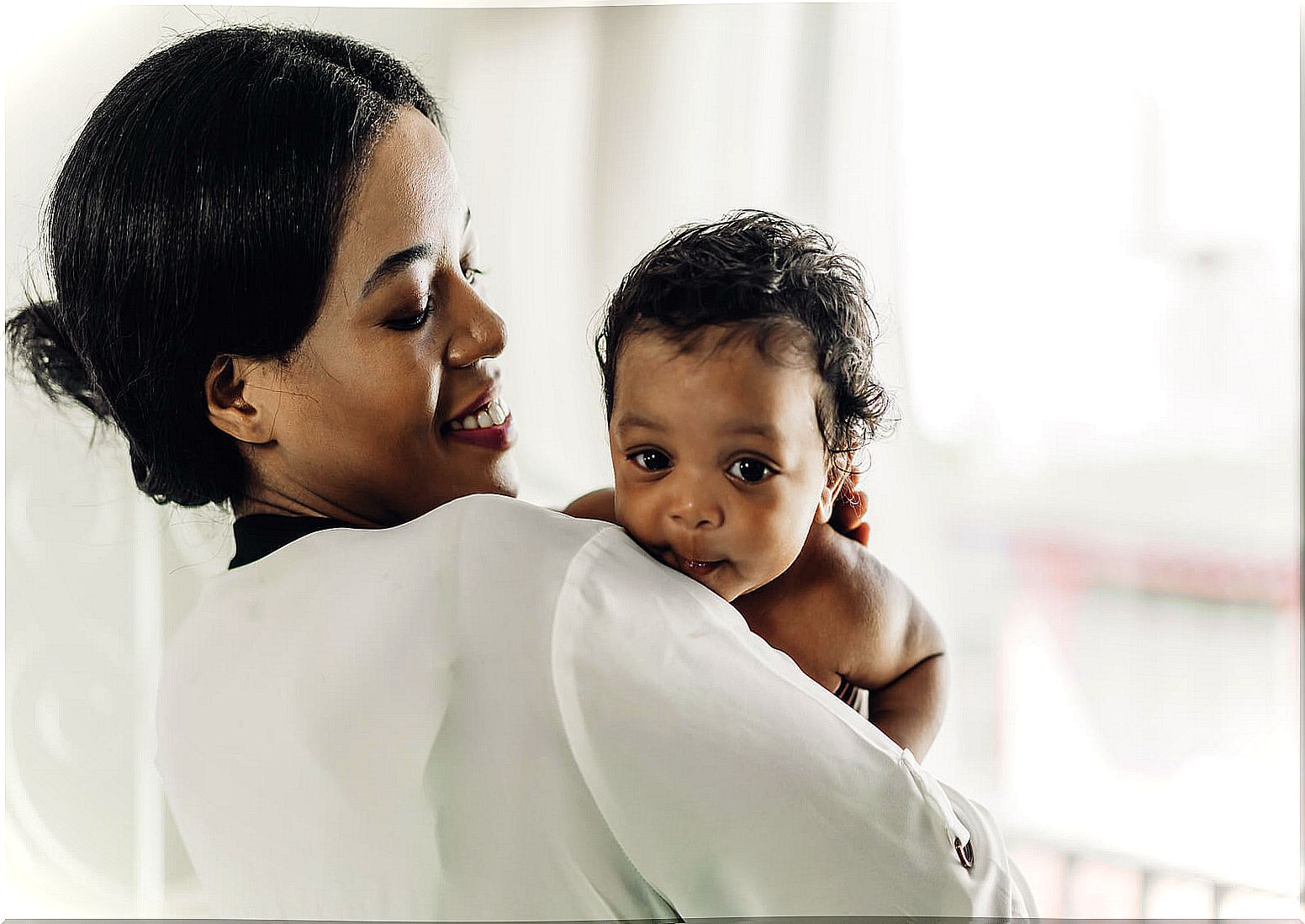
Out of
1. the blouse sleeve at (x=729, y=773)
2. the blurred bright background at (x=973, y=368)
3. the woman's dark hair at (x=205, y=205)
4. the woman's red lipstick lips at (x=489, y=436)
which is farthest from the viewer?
the blurred bright background at (x=973, y=368)

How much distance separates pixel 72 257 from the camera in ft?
2.34

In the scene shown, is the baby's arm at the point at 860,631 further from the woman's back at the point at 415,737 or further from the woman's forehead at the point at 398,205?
the woman's forehead at the point at 398,205

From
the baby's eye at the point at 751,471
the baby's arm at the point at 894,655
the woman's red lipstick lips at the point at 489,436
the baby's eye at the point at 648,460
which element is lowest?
the baby's arm at the point at 894,655

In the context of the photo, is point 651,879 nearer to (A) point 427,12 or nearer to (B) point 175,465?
(B) point 175,465

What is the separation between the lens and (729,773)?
56 centimetres

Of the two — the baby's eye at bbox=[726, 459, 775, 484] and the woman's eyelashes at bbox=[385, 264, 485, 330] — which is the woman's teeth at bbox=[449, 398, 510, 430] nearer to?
the woman's eyelashes at bbox=[385, 264, 485, 330]

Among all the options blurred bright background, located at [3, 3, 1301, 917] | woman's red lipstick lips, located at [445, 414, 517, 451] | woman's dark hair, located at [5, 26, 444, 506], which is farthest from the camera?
blurred bright background, located at [3, 3, 1301, 917]

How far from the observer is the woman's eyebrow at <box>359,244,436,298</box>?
67 cm

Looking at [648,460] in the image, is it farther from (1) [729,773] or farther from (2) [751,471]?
(1) [729,773]

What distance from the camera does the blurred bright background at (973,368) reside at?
1019 millimetres

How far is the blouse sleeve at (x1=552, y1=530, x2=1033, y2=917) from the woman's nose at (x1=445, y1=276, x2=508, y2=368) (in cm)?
20

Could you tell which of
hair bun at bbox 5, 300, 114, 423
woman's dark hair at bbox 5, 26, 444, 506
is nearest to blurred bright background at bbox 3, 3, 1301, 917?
hair bun at bbox 5, 300, 114, 423

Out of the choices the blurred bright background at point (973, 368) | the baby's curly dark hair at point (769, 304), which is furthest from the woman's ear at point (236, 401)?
the blurred bright background at point (973, 368)

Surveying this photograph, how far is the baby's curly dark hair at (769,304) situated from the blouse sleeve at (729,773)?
0.16m
